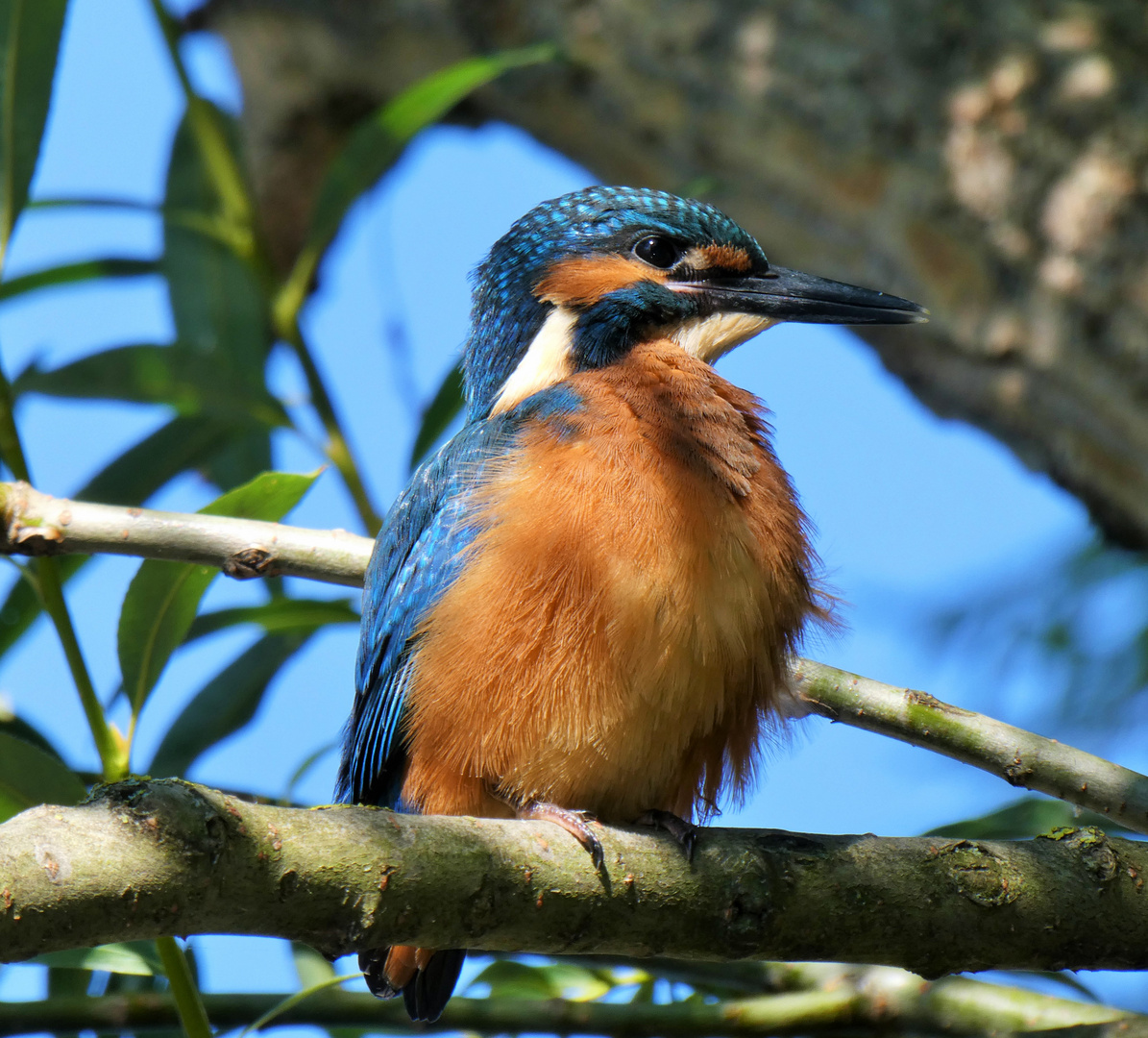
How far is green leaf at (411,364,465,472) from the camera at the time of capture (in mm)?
3875

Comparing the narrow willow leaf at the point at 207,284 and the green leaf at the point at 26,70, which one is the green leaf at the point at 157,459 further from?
the green leaf at the point at 26,70

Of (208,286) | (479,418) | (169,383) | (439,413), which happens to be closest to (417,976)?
(479,418)

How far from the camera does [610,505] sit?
9.02 feet

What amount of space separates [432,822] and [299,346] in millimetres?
2098

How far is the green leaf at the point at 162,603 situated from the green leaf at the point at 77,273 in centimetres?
144

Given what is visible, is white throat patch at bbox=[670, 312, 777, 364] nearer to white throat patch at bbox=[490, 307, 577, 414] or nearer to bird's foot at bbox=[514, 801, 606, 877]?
white throat patch at bbox=[490, 307, 577, 414]

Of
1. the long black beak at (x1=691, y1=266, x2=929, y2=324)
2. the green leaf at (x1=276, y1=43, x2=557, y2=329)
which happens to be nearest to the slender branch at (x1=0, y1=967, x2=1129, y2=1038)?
the long black beak at (x1=691, y1=266, x2=929, y2=324)

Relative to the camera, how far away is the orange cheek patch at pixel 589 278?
348 cm

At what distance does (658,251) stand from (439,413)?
33.1 inches

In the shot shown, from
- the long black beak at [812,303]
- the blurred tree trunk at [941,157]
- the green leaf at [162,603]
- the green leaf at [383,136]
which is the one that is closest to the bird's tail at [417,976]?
the green leaf at [162,603]

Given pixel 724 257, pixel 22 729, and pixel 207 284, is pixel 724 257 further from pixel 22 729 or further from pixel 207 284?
pixel 22 729

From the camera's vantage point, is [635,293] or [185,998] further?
[635,293]

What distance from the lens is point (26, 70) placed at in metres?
3.30

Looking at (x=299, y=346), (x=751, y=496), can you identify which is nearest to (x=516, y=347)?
(x=299, y=346)
